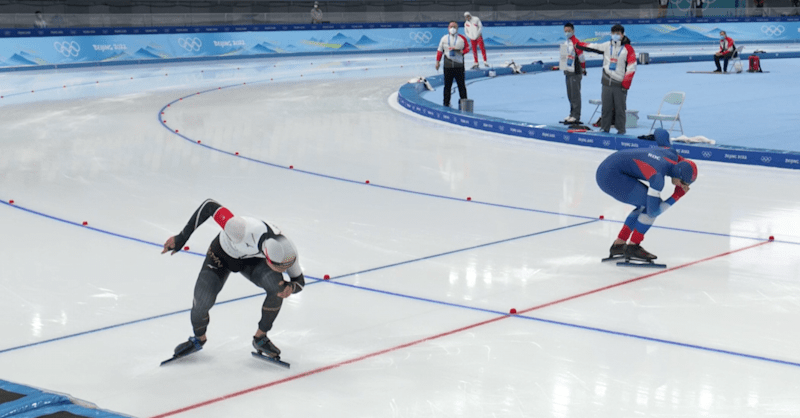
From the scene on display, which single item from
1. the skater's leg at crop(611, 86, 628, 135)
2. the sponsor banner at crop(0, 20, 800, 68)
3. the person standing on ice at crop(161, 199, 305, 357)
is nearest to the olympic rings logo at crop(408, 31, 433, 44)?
the sponsor banner at crop(0, 20, 800, 68)

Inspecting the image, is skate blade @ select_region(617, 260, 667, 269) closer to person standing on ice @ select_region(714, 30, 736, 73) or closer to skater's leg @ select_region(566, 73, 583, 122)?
skater's leg @ select_region(566, 73, 583, 122)

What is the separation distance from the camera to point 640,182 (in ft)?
20.3

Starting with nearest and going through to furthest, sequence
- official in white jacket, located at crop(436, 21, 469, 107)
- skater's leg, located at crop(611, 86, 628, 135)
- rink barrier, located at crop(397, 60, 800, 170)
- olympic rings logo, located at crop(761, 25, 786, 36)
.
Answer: rink barrier, located at crop(397, 60, 800, 170)
skater's leg, located at crop(611, 86, 628, 135)
official in white jacket, located at crop(436, 21, 469, 107)
olympic rings logo, located at crop(761, 25, 786, 36)

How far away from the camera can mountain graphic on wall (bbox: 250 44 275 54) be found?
28328 mm

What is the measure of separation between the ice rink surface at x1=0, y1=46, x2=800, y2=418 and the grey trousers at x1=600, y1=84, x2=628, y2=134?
55cm

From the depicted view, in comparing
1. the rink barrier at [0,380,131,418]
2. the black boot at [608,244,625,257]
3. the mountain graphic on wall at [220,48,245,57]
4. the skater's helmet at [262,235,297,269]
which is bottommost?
the black boot at [608,244,625,257]

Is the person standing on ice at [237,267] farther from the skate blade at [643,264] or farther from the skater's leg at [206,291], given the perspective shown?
the skate blade at [643,264]

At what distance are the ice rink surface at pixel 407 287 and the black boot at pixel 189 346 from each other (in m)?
0.06

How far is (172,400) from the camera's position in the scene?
406 centimetres

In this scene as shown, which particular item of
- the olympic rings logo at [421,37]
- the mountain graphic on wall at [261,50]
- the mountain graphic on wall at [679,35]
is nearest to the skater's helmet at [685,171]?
the mountain graphic on wall at [261,50]

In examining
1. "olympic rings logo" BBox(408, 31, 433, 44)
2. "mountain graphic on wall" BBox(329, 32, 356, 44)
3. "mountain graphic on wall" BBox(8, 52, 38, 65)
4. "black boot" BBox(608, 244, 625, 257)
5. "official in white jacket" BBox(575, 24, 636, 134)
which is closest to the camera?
"black boot" BBox(608, 244, 625, 257)

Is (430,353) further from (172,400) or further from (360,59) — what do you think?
(360,59)

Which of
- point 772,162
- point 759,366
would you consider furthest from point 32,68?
point 759,366

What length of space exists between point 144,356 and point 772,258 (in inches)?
170
